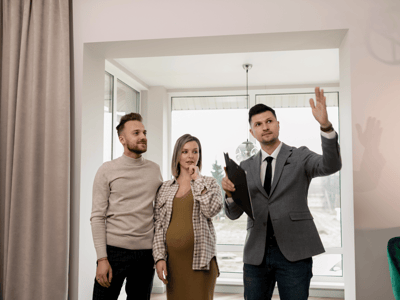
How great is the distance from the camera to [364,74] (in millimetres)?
1968

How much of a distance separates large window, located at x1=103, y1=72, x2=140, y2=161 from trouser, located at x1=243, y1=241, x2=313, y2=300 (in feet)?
6.45

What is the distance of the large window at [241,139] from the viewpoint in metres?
3.92

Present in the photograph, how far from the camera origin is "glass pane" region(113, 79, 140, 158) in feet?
11.1

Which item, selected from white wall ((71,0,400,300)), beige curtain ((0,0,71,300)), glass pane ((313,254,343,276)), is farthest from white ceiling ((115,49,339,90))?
glass pane ((313,254,343,276))

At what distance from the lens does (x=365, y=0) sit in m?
Answer: 1.98

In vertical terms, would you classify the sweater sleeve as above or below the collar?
below

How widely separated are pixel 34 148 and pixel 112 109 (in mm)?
1250

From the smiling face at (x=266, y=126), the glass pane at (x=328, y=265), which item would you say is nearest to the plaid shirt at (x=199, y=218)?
the smiling face at (x=266, y=126)

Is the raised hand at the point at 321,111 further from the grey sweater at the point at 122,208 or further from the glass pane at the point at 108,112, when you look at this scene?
the glass pane at the point at 108,112

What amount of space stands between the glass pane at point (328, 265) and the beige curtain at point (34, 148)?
117 inches

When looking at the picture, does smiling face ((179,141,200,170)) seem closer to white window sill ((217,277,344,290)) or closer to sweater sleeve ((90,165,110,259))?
sweater sleeve ((90,165,110,259))

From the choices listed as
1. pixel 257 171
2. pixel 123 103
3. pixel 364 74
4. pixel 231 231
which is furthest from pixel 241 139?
pixel 257 171

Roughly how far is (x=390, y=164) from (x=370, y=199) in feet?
0.76

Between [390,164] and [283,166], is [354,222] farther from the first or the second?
[283,166]
